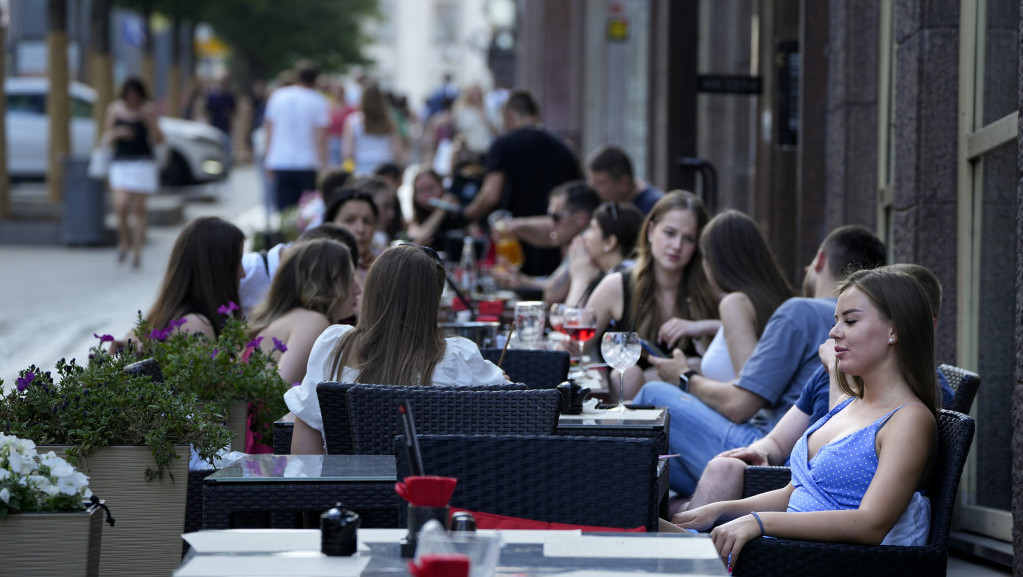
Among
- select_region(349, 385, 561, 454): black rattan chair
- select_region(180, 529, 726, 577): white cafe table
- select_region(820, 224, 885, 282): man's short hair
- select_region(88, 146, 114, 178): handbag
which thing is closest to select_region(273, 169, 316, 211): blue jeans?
select_region(88, 146, 114, 178): handbag

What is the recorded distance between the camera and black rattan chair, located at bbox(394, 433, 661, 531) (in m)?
3.35

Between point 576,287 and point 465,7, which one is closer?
point 576,287

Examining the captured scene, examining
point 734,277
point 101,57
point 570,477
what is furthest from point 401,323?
point 101,57

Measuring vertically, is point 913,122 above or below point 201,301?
above

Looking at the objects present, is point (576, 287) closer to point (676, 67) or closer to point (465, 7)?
point (676, 67)

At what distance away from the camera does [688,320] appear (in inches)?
266

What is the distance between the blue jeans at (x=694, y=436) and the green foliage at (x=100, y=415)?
2101mm

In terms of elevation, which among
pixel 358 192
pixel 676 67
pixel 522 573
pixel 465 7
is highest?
pixel 465 7

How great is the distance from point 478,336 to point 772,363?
1.14 metres

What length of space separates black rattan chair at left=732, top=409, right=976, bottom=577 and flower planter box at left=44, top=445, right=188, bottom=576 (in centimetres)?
145

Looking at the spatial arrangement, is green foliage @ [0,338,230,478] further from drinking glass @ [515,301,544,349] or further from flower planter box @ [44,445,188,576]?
drinking glass @ [515,301,544,349]

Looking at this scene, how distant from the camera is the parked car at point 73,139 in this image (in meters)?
24.7

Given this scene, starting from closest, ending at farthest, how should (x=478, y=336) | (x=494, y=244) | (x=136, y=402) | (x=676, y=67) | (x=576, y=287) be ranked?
(x=136, y=402)
(x=478, y=336)
(x=576, y=287)
(x=676, y=67)
(x=494, y=244)

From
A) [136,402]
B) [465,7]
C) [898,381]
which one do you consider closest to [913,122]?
[898,381]
